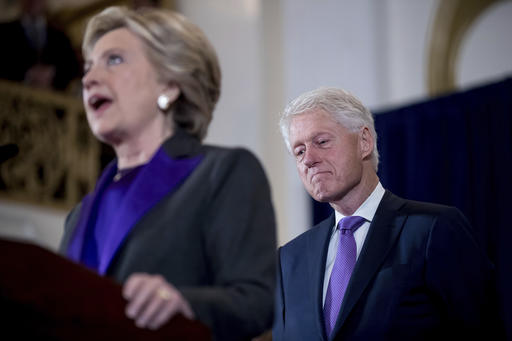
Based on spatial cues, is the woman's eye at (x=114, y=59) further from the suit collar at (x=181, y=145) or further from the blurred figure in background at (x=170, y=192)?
the suit collar at (x=181, y=145)

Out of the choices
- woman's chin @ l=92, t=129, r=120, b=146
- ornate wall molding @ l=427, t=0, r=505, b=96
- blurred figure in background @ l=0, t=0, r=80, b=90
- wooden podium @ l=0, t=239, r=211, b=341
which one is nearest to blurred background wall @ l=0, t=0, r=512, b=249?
ornate wall molding @ l=427, t=0, r=505, b=96

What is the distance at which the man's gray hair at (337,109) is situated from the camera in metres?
1.91

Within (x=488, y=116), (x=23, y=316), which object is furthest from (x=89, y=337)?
(x=488, y=116)

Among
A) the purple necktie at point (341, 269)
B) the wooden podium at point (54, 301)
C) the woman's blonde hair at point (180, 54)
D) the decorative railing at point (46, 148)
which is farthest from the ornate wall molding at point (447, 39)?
the wooden podium at point (54, 301)

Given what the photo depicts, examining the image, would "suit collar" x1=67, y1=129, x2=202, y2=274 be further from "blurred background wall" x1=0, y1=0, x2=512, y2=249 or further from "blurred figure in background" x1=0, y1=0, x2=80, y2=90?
"blurred figure in background" x1=0, y1=0, x2=80, y2=90

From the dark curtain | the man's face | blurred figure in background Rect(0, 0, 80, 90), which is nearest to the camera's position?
the man's face

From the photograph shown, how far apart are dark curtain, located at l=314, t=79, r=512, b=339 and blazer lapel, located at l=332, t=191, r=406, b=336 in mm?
4173

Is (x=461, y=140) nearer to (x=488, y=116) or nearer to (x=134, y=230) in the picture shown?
(x=488, y=116)

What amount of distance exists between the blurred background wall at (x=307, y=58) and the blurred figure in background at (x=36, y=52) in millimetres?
131

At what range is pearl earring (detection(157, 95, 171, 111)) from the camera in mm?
2228

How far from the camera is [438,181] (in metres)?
6.43

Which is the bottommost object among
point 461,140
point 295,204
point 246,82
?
point 295,204

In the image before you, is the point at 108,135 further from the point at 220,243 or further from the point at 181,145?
the point at 220,243

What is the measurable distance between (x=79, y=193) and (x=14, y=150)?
5.38m
